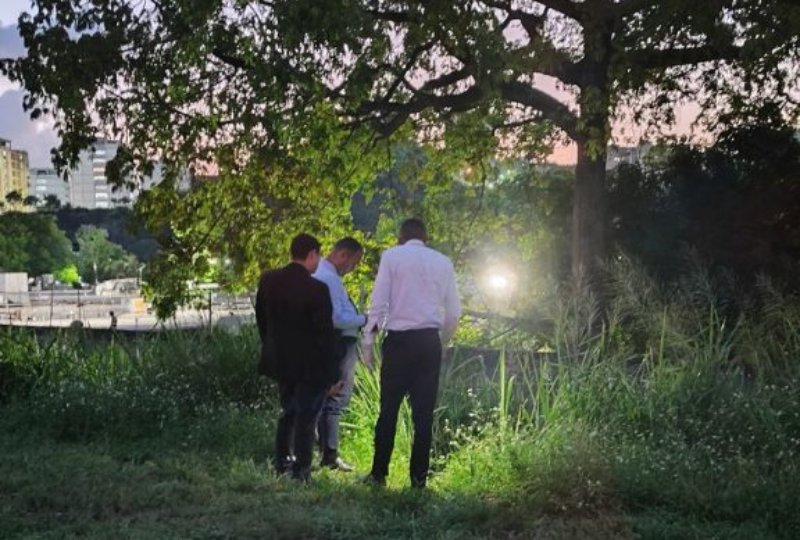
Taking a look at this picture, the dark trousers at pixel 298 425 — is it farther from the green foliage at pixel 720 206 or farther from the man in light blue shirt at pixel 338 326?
the green foliage at pixel 720 206

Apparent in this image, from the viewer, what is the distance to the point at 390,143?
56.3 feet

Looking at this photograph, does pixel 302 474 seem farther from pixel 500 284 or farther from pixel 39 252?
pixel 39 252

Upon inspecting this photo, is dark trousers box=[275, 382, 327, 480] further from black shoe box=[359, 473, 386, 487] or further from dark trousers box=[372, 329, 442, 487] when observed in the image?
dark trousers box=[372, 329, 442, 487]

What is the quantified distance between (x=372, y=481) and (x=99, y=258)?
143040 millimetres

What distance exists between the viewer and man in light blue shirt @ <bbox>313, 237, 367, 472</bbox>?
715cm

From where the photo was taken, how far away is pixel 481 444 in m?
6.51

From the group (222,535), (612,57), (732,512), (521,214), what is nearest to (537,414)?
(732,512)

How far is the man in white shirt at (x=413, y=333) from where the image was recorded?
6.32 metres

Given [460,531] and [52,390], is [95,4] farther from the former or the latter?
[460,531]

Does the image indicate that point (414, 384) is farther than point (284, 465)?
No

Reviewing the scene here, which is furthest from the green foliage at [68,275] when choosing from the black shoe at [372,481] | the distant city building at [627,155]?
the black shoe at [372,481]

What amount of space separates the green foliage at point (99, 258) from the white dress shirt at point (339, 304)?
134m

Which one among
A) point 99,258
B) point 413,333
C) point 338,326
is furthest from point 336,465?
point 99,258

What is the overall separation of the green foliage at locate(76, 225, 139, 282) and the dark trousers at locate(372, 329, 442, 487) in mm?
135020
